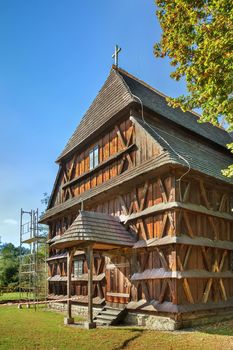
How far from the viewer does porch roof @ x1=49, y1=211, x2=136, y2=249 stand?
12.8 meters

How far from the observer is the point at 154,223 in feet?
44.5

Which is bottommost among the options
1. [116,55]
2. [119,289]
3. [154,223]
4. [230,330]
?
[230,330]

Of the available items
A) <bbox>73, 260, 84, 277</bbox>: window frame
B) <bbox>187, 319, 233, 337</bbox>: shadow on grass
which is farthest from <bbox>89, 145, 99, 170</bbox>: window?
<bbox>187, 319, 233, 337</bbox>: shadow on grass

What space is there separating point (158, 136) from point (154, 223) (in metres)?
3.59

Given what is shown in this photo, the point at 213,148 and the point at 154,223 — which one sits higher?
the point at 213,148

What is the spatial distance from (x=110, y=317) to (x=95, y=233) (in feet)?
11.2

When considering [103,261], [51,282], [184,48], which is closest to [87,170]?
[103,261]

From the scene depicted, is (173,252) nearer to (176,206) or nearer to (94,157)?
(176,206)

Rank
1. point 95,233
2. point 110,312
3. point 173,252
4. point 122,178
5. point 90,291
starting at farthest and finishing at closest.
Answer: point 122,178 → point 110,312 → point 95,233 → point 90,291 → point 173,252

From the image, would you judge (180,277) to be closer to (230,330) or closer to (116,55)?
(230,330)

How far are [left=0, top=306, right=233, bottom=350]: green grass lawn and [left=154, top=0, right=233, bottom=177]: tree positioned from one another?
16.1 feet

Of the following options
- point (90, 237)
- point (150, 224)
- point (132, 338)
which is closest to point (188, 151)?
point (150, 224)

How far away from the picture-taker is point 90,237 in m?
12.7

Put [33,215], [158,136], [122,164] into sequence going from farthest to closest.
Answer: [33,215] < [122,164] < [158,136]
